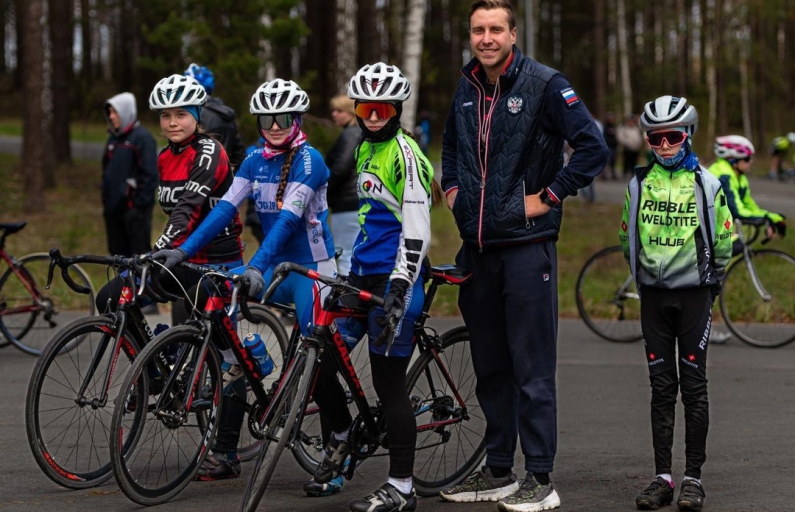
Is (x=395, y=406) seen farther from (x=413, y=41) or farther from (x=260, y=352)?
(x=413, y=41)

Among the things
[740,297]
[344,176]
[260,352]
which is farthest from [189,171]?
[740,297]

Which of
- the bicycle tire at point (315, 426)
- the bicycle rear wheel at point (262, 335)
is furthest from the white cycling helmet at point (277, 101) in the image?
the bicycle tire at point (315, 426)

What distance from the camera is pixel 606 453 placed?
678 centimetres

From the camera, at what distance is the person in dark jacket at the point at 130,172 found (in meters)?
10.9

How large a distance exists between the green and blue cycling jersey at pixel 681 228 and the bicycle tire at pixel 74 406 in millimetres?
2499

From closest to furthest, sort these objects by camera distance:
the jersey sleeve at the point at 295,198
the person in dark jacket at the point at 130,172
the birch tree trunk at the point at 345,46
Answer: the jersey sleeve at the point at 295,198 < the person in dark jacket at the point at 130,172 < the birch tree trunk at the point at 345,46

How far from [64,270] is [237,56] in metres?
13.9

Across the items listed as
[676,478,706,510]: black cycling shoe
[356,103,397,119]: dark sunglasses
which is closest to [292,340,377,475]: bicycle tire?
[356,103,397,119]: dark sunglasses

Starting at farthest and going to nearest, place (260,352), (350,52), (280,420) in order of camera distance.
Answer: (350,52) < (260,352) < (280,420)

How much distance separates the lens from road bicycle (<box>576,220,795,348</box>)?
10.8 meters

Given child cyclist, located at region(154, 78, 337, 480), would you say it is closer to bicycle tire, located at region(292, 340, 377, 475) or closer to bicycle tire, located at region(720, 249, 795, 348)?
bicycle tire, located at region(292, 340, 377, 475)

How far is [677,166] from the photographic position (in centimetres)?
579

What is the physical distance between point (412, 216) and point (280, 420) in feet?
3.38

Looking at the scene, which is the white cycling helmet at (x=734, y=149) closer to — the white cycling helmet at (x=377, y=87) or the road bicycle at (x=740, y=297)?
the road bicycle at (x=740, y=297)
